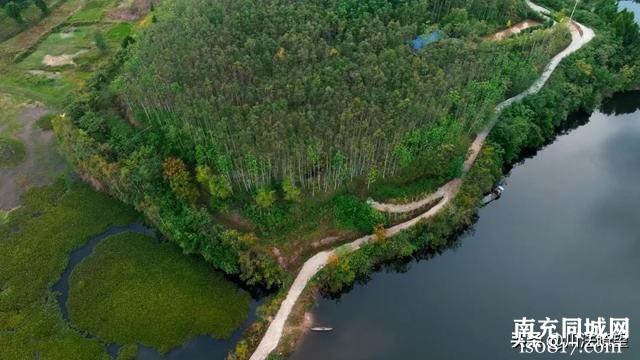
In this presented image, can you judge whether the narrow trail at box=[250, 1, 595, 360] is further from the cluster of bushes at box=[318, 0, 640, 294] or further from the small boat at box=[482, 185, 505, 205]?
the small boat at box=[482, 185, 505, 205]

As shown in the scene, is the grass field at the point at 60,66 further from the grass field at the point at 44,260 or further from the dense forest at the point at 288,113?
the grass field at the point at 44,260

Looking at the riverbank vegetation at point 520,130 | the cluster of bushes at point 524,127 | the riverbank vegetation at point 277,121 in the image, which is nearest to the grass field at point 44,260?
the riverbank vegetation at point 277,121

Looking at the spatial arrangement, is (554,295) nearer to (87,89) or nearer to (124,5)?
(87,89)

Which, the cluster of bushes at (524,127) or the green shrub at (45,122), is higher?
the green shrub at (45,122)

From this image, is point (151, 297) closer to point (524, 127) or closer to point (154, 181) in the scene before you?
point (154, 181)

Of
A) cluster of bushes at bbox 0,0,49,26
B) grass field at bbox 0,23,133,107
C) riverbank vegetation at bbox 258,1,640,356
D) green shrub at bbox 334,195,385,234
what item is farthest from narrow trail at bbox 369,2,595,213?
cluster of bushes at bbox 0,0,49,26

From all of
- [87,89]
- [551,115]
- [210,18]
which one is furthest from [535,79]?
[87,89]
